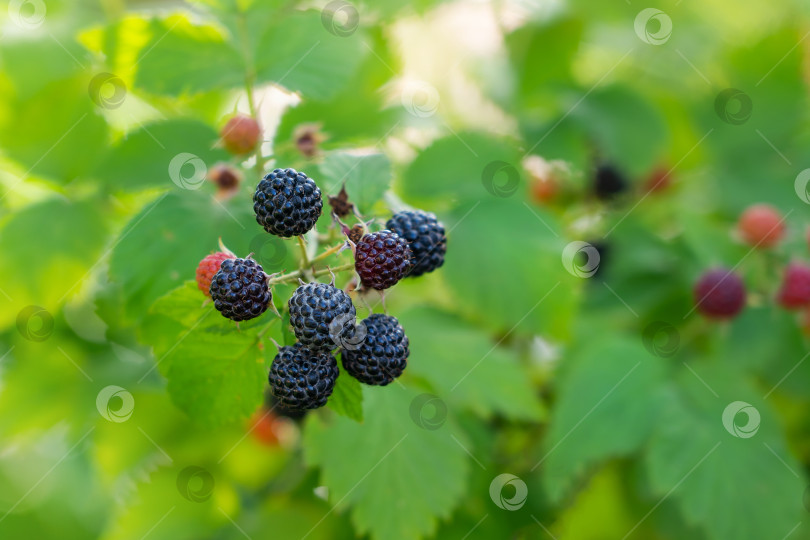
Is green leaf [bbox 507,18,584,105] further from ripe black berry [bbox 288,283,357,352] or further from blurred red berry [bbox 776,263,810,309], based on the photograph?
ripe black berry [bbox 288,283,357,352]

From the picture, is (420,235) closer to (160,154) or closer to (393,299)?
(160,154)

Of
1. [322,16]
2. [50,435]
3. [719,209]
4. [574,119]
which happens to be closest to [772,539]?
[719,209]

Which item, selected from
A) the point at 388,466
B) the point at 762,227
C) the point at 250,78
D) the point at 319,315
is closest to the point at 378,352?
the point at 319,315

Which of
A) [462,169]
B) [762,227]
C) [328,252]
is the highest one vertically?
[762,227]

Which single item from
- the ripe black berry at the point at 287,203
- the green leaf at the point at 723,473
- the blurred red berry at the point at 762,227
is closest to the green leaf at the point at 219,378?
the ripe black berry at the point at 287,203

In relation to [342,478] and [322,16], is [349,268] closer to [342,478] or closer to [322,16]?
[342,478]

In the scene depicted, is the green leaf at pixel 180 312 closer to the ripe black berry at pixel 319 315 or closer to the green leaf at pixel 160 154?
the ripe black berry at pixel 319 315
